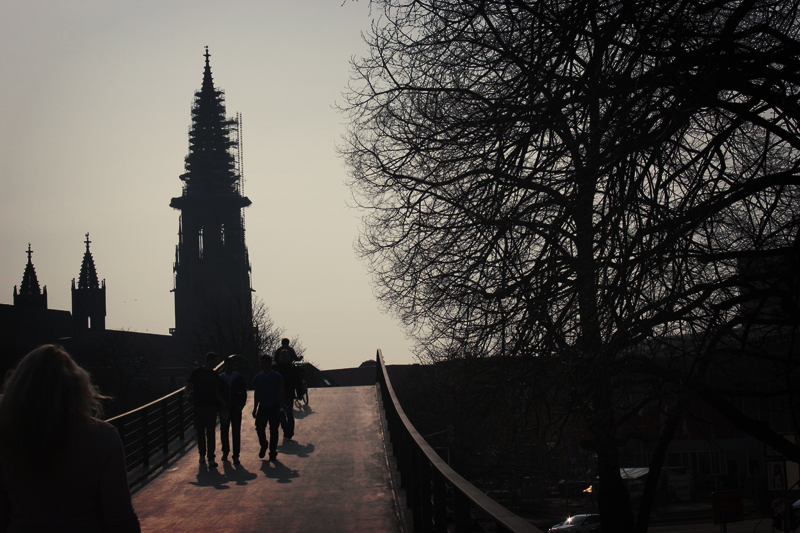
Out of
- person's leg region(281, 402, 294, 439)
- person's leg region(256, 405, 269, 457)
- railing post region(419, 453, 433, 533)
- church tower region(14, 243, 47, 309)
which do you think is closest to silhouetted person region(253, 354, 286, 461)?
person's leg region(256, 405, 269, 457)

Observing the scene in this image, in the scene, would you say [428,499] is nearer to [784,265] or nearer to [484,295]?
[484,295]

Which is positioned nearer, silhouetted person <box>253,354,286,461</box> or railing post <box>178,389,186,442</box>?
silhouetted person <box>253,354,286,461</box>

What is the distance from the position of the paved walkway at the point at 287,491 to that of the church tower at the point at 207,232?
82.3m

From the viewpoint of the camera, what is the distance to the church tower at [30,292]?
283 feet

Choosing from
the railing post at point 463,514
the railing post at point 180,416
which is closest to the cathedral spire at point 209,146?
the railing post at point 180,416

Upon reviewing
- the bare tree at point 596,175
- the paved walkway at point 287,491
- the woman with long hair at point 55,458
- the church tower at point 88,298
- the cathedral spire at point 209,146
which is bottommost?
the paved walkway at point 287,491

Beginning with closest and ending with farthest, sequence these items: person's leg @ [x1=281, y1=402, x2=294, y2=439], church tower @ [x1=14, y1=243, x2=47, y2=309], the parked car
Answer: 1. person's leg @ [x1=281, y1=402, x2=294, y2=439]
2. the parked car
3. church tower @ [x1=14, y1=243, x2=47, y2=309]

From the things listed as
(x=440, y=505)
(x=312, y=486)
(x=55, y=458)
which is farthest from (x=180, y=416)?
(x=55, y=458)

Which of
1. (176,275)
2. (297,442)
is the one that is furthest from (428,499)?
(176,275)

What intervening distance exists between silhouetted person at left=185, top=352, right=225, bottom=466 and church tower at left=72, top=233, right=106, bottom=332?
86.0 m

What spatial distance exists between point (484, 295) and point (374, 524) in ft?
10.8

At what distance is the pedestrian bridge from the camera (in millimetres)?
6270

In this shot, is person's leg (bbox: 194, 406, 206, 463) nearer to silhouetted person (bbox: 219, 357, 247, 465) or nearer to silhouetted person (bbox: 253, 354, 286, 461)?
silhouetted person (bbox: 219, 357, 247, 465)

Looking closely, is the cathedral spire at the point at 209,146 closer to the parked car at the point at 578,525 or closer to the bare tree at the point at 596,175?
the parked car at the point at 578,525
